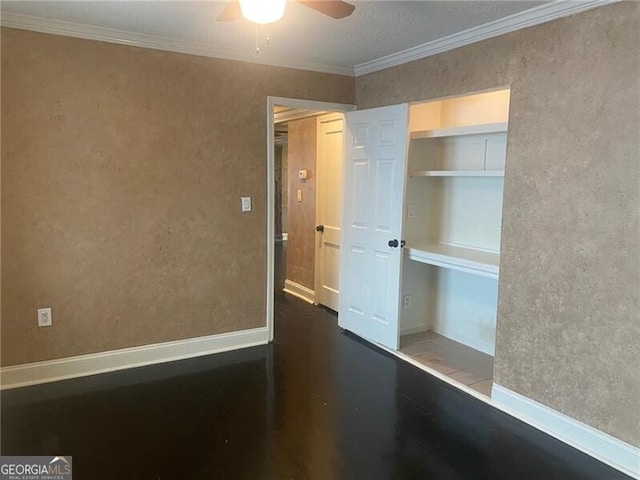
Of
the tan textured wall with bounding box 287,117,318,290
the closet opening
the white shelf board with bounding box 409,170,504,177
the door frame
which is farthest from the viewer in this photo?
the tan textured wall with bounding box 287,117,318,290

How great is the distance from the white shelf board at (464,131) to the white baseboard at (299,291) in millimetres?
2391

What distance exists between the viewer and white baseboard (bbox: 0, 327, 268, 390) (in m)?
3.19

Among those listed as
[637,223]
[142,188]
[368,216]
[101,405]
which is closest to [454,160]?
[368,216]

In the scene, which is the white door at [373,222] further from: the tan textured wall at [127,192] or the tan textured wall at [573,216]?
the tan textured wall at [573,216]

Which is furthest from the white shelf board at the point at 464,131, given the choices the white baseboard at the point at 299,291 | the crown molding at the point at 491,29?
the white baseboard at the point at 299,291

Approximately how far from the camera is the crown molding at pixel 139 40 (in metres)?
2.94

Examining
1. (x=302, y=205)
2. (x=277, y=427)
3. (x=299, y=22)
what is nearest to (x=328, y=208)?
(x=302, y=205)

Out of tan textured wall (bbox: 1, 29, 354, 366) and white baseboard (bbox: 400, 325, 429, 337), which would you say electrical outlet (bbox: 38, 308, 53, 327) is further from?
A: white baseboard (bbox: 400, 325, 429, 337)

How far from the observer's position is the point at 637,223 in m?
2.28

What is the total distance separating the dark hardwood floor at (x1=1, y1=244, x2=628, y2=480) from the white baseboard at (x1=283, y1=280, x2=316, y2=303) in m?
1.79

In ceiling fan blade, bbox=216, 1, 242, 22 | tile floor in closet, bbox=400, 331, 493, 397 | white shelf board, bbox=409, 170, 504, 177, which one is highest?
ceiling fan blade, bbox=216, 1, 242, 22

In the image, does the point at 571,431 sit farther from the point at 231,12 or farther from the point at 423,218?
the point at 231,12

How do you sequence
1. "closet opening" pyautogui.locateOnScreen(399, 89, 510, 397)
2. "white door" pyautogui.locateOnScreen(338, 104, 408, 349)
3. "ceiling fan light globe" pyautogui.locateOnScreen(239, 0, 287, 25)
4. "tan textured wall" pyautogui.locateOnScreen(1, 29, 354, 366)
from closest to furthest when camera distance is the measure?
1. "ceiling fan light globe" pyautogui.locateOnScreen(239, 0, 287, 25)
2. "tan textured wall" pyautogui.locateOnScreen(1, 29, 354, 366)
3. "closet opening" pyautogui.locateOnScreen(399, 89, 510, 397)
4. "white door" pyautogui.locateOnScreen(338, 104, 408, 349)

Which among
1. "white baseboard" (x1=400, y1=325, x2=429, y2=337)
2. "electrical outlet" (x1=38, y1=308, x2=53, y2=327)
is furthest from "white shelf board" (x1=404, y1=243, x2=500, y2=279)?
"electrical outlet" (x1=38, y1=308, x2=53, y2=327)
